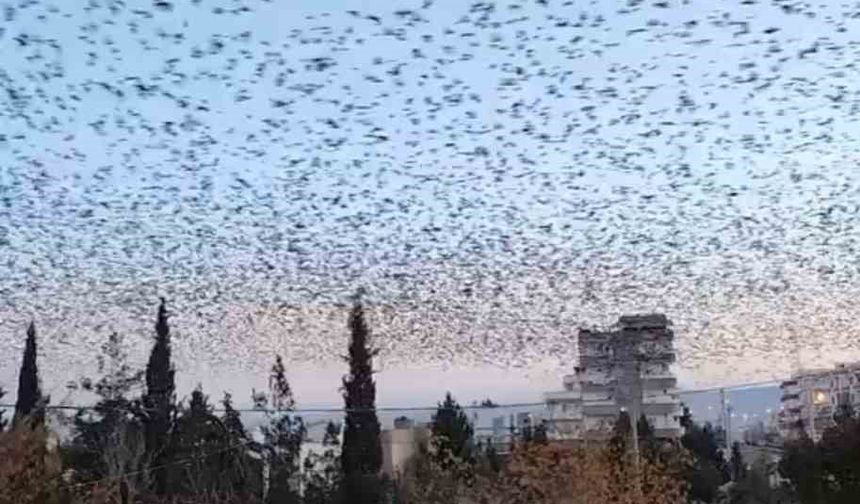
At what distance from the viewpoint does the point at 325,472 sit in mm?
28312

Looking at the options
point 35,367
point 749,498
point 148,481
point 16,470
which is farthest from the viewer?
point 749,498

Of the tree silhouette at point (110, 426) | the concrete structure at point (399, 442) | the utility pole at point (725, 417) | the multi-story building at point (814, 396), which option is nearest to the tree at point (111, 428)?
the tree silhouette at point (110, 426)

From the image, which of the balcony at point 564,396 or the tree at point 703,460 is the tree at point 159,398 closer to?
the balcony at point 564,396

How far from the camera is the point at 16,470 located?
12.5 meters

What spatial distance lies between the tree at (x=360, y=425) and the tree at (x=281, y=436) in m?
1.27

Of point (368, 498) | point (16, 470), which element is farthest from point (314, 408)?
point (16, 470)

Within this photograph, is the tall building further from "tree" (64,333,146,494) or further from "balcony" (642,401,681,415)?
"tree" (64,333,146,494)

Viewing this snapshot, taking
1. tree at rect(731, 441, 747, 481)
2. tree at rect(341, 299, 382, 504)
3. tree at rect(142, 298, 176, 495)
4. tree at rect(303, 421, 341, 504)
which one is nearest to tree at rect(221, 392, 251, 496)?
tree at rect(142, 298, 176, 495)

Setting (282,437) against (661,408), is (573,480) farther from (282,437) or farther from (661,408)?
(661,408)

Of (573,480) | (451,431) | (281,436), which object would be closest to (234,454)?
(281,436)

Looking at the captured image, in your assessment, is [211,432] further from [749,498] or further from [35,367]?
[749,498]

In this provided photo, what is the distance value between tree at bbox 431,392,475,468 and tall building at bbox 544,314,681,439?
201 cm

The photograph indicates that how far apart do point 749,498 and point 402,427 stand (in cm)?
1007

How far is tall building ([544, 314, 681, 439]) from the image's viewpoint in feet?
71.3
